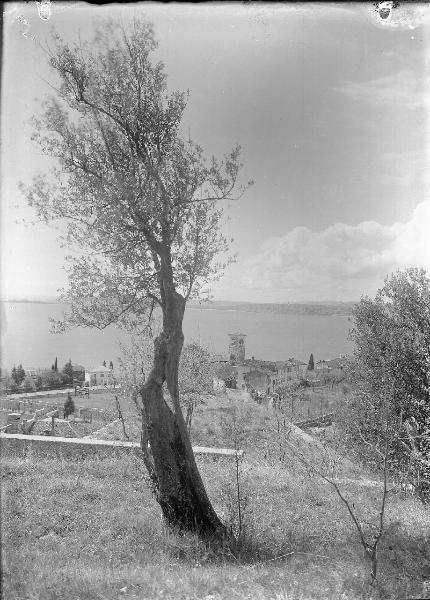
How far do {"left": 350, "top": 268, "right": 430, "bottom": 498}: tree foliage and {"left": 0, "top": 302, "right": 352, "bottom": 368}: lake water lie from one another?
627 millimetres

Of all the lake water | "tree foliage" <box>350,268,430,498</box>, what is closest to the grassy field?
"tree foliage" <box>350,268,430,498</box>

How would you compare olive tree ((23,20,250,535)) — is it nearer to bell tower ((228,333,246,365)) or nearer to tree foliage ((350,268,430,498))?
bell tower ((228,333,246,365))

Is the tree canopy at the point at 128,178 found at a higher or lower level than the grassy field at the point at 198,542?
higher

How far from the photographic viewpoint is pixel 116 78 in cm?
359

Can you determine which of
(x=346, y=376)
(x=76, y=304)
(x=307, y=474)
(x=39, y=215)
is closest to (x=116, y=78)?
(x=39, y=215)

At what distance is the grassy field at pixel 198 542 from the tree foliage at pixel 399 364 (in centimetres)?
83

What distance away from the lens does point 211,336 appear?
4.82 metres

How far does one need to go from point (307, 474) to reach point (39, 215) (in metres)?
5.58

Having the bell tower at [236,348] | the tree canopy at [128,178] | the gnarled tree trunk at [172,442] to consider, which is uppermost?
the tree canopy at [128,178]

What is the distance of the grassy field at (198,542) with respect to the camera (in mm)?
2998

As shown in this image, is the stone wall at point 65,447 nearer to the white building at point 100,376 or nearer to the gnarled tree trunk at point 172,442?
the white building at point 100,376

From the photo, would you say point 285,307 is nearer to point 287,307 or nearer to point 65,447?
point 287,307

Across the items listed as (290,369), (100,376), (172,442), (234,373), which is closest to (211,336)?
(234,373)

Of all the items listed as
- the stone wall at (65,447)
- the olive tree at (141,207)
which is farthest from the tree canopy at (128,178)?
the stone wall at (65,447)
